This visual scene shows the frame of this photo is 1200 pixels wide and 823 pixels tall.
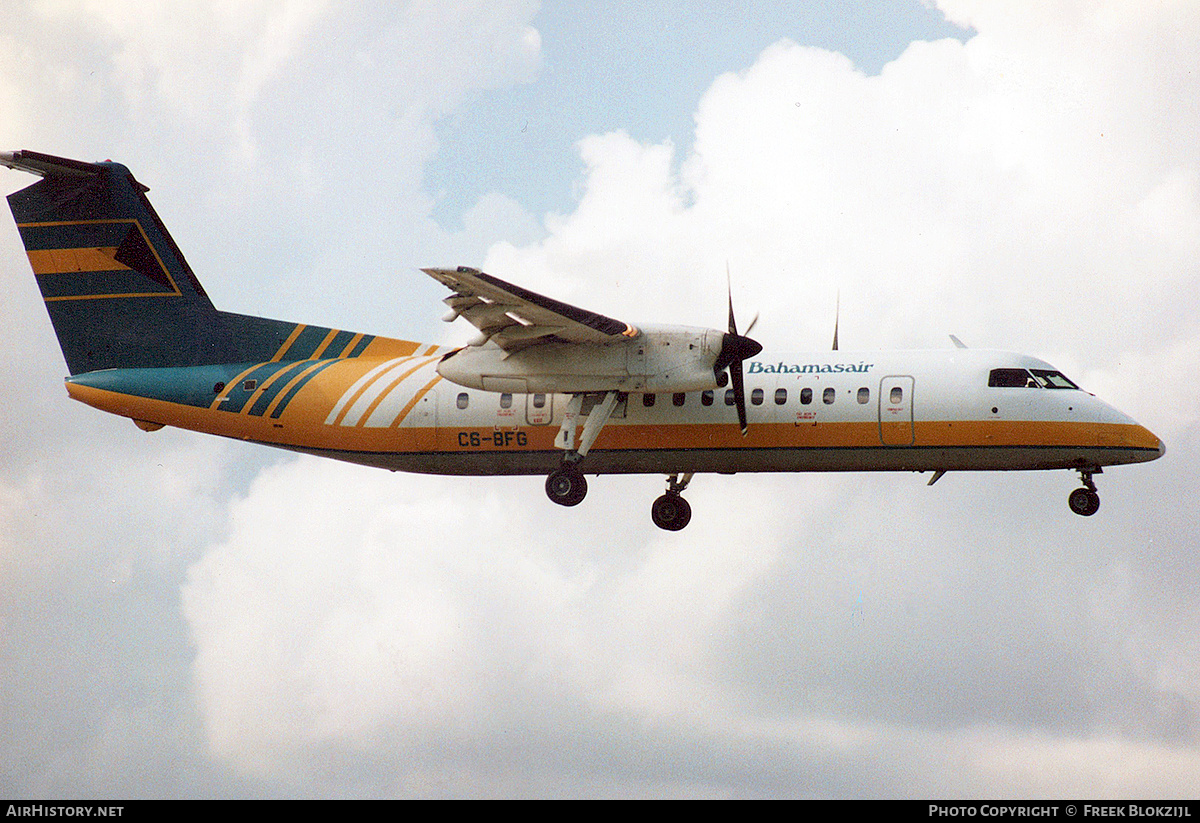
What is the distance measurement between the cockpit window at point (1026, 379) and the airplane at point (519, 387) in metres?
0.03

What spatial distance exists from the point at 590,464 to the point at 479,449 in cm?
233

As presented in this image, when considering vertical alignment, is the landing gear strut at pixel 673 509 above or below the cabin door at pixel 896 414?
below

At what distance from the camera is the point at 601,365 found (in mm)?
24641

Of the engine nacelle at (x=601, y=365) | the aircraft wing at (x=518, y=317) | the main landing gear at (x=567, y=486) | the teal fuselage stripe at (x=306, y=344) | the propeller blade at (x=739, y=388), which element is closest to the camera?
the aircraft wing at (x=518, y=317)

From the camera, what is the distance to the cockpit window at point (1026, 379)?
2448 cm

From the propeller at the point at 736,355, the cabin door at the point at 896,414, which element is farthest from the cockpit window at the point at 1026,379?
the propeller at the point at 736,355

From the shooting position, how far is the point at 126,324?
2822 cm

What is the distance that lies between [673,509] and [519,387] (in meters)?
5.58

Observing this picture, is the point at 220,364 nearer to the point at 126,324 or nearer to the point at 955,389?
the point at 126,324

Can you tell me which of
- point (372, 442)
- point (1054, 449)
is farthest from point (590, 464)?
point (1054, 449)

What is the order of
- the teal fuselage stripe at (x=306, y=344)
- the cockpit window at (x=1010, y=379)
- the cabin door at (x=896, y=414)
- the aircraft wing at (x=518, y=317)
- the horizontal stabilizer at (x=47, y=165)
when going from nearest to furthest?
1. the aircraft wing at (x=518, y=317)
2. the cabin door at (x=896, y=414)
3. the cockpit window at (x=1010, y=379)
4. the horizontal stabilizer at (x=47, y=165)
5. the teal fuselage stripe at (x=306, y=344)

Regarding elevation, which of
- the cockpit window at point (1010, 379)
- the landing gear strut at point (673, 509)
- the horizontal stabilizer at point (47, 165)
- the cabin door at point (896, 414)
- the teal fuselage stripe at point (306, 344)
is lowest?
the landing gear strut at point (673, 509)

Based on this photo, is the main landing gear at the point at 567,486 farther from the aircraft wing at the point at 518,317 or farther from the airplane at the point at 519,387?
the aircraft wing at the point at 518,317
